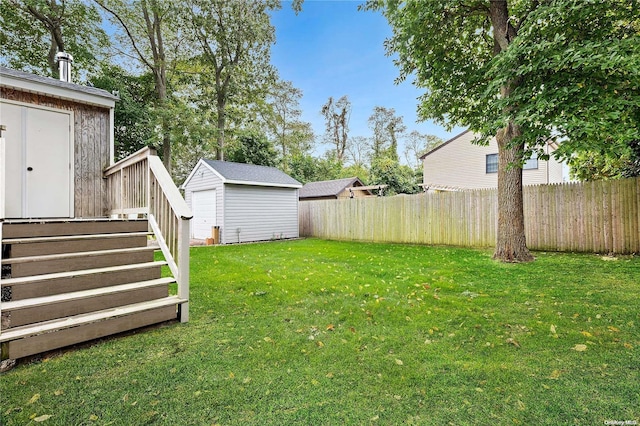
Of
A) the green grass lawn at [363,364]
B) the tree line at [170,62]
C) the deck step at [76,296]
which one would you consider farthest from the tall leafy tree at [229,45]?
the green grass lawn at [363,364]

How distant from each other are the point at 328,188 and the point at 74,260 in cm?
1594

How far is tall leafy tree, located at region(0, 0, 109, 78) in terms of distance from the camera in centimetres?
1139

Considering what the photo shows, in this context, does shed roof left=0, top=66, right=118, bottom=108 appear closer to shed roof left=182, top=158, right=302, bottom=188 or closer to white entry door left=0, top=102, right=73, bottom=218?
white entry door left=0, top=102, right=73, bottom=218

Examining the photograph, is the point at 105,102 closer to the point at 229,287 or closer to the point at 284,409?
the point at 229,287

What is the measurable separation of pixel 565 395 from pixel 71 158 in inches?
255

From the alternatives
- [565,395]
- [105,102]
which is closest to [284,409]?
[565,395]

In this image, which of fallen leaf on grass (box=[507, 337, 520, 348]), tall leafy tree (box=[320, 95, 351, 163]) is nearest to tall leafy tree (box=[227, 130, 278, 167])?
tall leafy tree (box=[320, 95, 351, 163])

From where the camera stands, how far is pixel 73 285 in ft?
9.62

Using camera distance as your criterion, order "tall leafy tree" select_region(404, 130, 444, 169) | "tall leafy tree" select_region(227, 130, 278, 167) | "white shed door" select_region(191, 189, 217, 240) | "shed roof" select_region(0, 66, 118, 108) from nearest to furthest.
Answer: "shed roof" select_region(0, 66, 118, 108)
"white shed door" select_region(191, 189, 217, 240)
"tall leafy tree" select_region(227, 130, 278, 167)
"tall leafy tree" select_region(404, 130, 444, 169)

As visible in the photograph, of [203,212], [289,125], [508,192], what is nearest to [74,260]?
[508,192]

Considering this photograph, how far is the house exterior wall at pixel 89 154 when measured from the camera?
186 inches

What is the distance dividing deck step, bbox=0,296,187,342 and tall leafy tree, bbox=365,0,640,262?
551 cm

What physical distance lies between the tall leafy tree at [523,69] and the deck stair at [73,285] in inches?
222

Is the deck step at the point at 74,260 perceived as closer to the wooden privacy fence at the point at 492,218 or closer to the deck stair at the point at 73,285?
the deck stair at the point at 73,285
